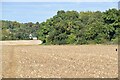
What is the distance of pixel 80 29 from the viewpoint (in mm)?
52156

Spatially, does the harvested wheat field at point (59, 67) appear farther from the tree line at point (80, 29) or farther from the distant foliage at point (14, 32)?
the distant foliage at point (14, 32)

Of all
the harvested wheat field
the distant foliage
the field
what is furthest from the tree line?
the harvested wheat field

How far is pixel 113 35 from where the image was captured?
49656 mm

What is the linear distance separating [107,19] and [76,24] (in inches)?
199

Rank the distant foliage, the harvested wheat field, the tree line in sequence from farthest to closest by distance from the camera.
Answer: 1. the distant foliage
2. the tree line
3. the harvested wheat field

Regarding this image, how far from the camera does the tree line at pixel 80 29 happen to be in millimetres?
49250

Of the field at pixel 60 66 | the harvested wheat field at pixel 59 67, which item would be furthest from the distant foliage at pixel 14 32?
the harvested wheat field at pixel 59 67

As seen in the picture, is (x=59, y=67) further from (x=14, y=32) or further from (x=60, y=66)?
(x=14, y=32)

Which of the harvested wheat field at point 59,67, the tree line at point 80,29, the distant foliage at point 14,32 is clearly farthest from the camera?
the distant foliage at point 14,32

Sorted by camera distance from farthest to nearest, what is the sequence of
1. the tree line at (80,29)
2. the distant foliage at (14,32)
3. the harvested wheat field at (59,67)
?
the distant foliage at (14,32), the tree line at (80,29), the harvested wheat field at (59,67)

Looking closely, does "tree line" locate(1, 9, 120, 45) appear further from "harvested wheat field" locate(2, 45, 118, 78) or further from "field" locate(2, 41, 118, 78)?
"harvested wheat field" locate(2, 45, 118, 78)

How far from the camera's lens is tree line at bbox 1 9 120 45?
4925cm

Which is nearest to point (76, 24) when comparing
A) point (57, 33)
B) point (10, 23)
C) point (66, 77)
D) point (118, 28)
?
point (57, 33)

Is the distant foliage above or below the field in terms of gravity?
→ above
